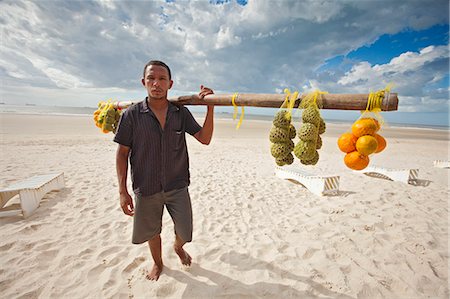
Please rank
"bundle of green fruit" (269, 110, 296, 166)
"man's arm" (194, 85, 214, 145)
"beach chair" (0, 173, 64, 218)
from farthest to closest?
"beach chair" (0, 173, 64, 218), "man's arm" (194, 85, 214, 145), "bundle of green fruit" (269, 110, 296, 166)

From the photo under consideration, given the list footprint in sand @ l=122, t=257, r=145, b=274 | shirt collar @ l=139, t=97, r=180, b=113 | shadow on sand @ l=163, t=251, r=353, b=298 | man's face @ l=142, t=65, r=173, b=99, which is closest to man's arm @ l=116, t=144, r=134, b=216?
shirt collar @ l=139, t=97, r=180, b=113

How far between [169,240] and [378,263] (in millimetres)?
3533

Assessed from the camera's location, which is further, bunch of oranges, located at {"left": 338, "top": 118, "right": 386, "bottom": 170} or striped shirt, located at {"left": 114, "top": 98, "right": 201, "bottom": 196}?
striped shirt, located at {"left": 114, "top": 98, "right": 201, "bottom": 196}

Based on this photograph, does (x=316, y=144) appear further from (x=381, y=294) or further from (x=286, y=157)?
(x=381, y=294)

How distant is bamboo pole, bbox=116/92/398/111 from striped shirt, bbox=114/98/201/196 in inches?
10.0

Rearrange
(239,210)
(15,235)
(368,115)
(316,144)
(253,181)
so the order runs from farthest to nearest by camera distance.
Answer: (253,181)
(239,210)
(15,235)
(316,144)
(368,115)

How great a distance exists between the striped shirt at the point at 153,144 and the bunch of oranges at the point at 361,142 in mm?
1637

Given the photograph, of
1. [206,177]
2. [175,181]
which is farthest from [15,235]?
[206,177]

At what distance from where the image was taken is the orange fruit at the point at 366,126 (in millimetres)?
1837

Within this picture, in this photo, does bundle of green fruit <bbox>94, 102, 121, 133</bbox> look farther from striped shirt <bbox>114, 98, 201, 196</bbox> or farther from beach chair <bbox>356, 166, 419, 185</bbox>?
beach chair <bbox>356, 166, 419, 185</bbox>

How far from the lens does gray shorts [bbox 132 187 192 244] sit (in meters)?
2.58

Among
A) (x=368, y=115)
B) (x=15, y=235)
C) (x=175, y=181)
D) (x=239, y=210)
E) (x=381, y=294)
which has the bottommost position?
(x=381, y=294)

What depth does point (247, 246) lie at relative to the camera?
3900 millimetres

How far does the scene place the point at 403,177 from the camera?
292 inches
